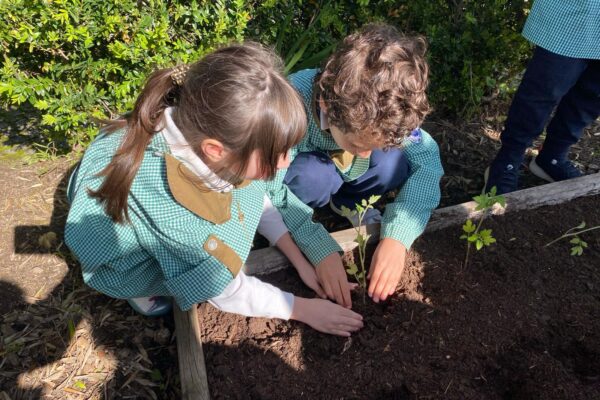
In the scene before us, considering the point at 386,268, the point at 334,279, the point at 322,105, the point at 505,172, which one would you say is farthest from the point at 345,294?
the point at 505,172

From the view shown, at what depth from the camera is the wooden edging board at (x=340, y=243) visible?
5.98 feet

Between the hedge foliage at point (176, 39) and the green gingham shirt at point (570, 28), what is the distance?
2.26ft

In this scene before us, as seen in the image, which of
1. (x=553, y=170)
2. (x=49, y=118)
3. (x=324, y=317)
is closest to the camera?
(x=324, y=317)

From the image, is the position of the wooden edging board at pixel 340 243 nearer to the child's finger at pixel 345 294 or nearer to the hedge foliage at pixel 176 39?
the child's finger at pixel 345 294

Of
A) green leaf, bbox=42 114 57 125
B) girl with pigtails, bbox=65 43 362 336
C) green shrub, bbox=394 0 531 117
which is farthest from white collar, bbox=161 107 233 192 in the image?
green shrub, bbox=394 0 531 117

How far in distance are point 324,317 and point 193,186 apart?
2.48 feet

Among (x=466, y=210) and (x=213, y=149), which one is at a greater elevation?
(x=213, y=149)

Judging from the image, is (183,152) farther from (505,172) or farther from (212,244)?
(505,172)

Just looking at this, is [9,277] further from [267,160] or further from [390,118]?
[390,118]

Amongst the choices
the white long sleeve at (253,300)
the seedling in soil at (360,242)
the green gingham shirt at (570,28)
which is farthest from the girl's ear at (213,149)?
the green gingham shirt at (570,28)

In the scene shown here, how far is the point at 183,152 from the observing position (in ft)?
5.43

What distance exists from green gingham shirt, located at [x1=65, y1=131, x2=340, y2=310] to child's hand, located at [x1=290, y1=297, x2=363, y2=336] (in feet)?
1.03

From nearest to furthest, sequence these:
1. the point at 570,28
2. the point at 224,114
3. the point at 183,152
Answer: the point at 224,114, the point at 183,152, the point at 570,28

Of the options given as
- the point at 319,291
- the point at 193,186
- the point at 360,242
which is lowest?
the point at 319,291
